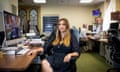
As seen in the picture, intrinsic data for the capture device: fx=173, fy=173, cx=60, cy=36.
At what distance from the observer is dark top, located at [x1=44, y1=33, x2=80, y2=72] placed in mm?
2506

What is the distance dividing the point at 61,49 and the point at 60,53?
7cm

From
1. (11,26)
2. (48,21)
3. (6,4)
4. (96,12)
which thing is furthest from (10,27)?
(48,21)

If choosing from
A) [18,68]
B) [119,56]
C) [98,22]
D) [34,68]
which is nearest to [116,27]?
[119,56]

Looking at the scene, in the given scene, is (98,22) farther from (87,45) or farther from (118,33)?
(118,33)

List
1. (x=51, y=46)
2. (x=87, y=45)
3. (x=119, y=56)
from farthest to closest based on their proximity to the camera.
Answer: (x=87, y=45) → (x=119, y=56) → (x=51, y=46)

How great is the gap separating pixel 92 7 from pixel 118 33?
523cm

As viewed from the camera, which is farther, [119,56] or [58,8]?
[58,8]

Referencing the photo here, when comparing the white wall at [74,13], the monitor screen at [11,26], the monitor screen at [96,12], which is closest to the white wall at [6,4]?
the monitor screen at [11,26]

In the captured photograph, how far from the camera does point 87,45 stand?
26.5 ft

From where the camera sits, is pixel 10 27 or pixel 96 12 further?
pixel 96 12

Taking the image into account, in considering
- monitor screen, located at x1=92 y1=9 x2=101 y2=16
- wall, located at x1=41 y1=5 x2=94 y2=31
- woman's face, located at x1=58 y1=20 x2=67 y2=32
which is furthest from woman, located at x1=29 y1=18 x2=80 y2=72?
wall, located at x1=41 y1=5 x2=94 y2=31

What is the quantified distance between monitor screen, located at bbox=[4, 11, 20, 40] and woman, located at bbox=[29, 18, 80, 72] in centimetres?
53

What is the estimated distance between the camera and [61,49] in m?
2.63

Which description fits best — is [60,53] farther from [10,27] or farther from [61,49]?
[10,27]
